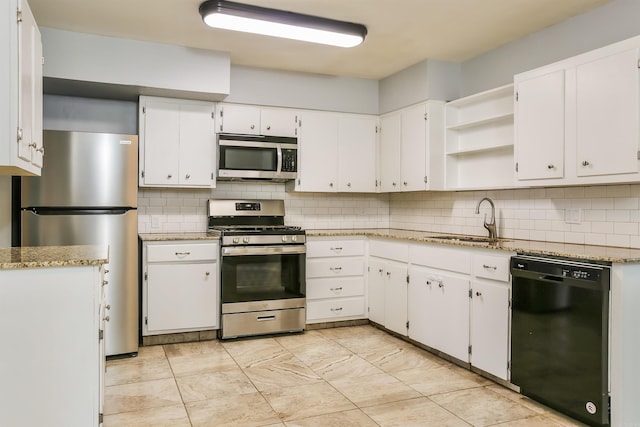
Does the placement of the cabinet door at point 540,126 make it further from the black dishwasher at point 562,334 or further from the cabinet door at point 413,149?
the cabinet door at point 413,149

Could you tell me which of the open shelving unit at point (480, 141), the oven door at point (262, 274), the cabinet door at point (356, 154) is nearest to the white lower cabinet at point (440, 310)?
the open shelving unit at point (480, 141)

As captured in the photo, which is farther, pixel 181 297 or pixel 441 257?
pixel 181 297

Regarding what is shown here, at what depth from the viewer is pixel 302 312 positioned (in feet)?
14.3

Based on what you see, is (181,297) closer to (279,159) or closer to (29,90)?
(279,159)

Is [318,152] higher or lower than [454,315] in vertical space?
higher

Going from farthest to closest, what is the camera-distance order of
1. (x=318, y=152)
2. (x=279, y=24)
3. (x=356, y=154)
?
1. (x=356, y=154)
2. (x=318, y=152)
3. (x=279, y=24)

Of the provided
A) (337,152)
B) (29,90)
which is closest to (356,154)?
(337,152)

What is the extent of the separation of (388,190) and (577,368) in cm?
268

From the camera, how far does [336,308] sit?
459 centimetres

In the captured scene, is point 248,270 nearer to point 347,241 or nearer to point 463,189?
point 347,241

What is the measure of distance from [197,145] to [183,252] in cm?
98

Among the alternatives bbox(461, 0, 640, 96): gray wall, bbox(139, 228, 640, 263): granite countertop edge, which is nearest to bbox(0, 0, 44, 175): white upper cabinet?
bbox(139, 228, 640, 263): granite countertop edge

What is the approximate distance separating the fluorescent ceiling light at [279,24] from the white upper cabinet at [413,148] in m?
1.11

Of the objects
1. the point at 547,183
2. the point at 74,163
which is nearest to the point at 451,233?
the point at 547,183
